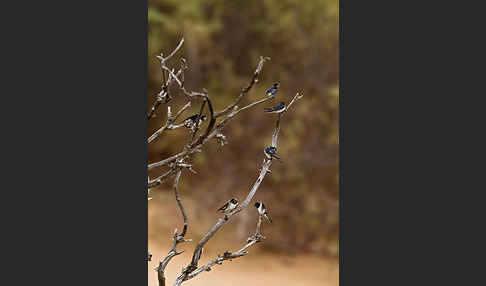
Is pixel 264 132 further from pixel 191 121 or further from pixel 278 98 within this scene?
pixel 191 121

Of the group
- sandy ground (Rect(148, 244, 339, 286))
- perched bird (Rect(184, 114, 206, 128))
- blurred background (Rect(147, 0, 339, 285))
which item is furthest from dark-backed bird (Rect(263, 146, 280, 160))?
blurred background (Rect(147, 0, 339, 285))

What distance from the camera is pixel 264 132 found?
3.95m

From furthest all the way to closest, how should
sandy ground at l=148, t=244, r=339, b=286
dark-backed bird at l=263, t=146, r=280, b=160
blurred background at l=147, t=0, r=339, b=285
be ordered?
1. blurred background at l=147, t=0, r=339, b=285
2. sandy ground at l=148, t=244, r=339, b=286
3. dark-backed bird at l=263, t=146, r=280, b=160

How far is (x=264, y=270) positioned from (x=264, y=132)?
39.6 inches

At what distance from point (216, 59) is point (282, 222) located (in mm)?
1326

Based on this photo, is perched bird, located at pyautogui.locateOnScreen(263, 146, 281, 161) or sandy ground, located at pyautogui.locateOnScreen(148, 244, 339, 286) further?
sandy ground, located at pyautogui.locateOnScreen(148, 244, 339, 286)

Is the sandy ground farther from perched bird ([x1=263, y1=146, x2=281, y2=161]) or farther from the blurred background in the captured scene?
perched bird ([x1=263, y1=146, x2=281, y2=161])

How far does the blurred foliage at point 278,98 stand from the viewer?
3.85m

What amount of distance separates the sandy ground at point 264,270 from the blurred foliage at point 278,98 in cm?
11

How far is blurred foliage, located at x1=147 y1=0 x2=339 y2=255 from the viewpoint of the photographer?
3.85 m

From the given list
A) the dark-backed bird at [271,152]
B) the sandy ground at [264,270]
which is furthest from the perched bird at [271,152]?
the sandy ground at [264,270]

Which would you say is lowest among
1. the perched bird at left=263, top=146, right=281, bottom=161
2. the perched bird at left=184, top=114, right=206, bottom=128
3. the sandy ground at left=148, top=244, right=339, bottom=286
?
the perched bird at left=263, top=146, right=281, bottom=161

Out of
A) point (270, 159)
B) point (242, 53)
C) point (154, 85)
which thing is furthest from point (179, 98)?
point (270, 159)

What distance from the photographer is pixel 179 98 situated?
3.75m
